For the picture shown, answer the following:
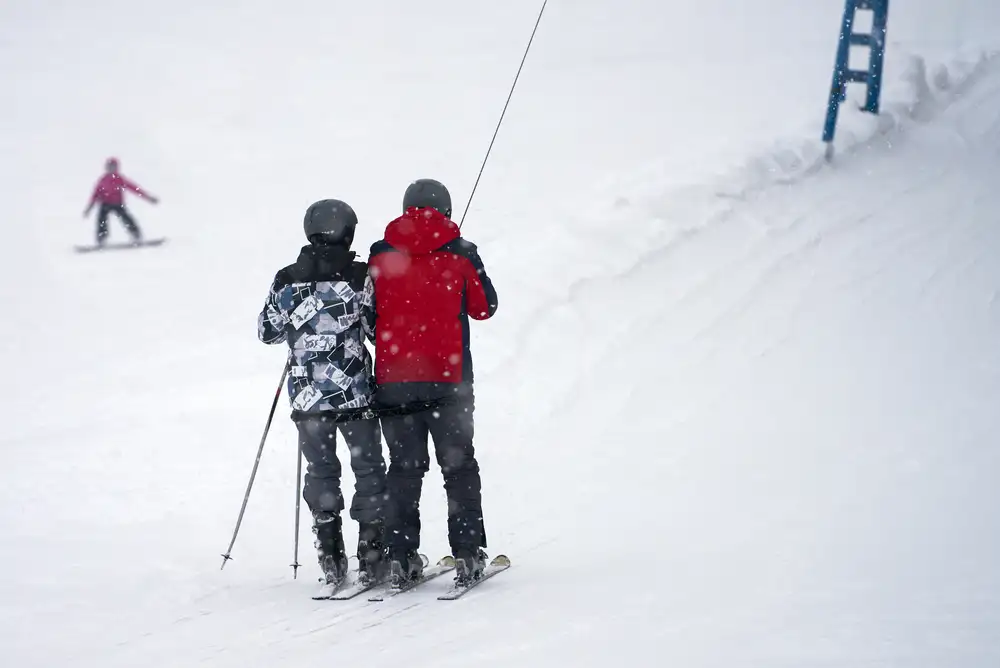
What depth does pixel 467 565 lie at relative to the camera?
4.57 m

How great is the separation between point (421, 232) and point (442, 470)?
100 cm

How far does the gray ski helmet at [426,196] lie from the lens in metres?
4.54

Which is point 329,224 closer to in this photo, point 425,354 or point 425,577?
point 425,354

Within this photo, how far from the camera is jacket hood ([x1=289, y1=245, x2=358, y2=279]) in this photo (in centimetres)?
452

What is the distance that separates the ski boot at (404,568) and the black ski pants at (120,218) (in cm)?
1020

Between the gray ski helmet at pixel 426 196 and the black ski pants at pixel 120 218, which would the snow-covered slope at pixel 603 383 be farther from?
the gray ski helmet at pixel 426 196

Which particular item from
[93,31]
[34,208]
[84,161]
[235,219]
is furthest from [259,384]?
[93,31]

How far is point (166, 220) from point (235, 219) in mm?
1447

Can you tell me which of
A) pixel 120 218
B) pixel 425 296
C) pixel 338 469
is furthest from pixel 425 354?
pixel 120 218

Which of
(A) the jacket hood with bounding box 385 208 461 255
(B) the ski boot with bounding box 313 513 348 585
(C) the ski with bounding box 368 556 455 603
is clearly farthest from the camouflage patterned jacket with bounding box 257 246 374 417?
(C) the ski with bounding box 368 556 455 603

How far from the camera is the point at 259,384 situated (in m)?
8.29

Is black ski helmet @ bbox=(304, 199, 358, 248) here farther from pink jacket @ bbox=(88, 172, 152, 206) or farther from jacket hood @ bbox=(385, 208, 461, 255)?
pink jacket @ bbox=(88, 172, 152, 206)

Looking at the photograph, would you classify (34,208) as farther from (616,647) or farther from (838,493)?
(616,647)

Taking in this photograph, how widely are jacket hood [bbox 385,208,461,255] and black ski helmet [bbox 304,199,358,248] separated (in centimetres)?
18
